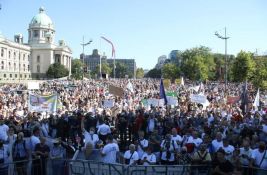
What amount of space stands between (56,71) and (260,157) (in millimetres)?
133153

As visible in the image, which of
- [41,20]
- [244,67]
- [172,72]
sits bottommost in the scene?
[244,67]

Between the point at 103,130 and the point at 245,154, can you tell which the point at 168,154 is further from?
the point at 103,130

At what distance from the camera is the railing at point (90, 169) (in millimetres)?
10109

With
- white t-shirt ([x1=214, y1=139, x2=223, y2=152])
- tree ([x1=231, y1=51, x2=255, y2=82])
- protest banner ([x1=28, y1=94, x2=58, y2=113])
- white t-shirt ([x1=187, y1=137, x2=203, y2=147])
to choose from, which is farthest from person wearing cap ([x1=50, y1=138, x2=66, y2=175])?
tree ([x1=231, y1=51, x2=255, y2=82])

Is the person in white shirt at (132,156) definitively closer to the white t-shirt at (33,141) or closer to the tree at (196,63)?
the white t-shirt at (33,141)

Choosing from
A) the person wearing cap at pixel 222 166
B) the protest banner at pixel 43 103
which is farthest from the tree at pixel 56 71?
the person wearing cap at pixel 222 166

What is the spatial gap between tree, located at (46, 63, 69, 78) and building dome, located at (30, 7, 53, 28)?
25030mm

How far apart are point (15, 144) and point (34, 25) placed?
507 ft

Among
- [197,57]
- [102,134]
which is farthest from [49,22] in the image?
[102,134]

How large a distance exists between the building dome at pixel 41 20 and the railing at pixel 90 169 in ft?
507

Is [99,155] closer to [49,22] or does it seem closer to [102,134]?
[102,134]

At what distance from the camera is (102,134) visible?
1631 centimetres

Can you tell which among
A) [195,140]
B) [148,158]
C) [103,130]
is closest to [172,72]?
[103,130]

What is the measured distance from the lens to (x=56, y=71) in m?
141
